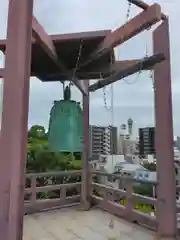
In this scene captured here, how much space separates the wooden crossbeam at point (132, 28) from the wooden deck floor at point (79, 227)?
2162 mm

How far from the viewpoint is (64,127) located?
318 cm

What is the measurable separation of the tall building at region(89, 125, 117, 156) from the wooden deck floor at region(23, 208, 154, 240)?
3.26 ft

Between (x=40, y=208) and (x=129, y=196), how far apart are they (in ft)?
5.14

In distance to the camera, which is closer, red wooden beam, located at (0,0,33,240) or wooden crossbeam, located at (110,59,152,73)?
red wooden beam, located at (0,0,33,240)

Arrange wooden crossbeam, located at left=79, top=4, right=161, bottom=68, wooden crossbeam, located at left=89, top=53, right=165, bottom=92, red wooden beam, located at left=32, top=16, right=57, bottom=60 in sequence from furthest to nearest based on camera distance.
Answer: wooden crossbeam, located at left=89, top=53, right=165, bottom=92 → red wooden beam, located at left=32, top=16, right=57, bottom=60 → wooden crossbeam, located at left=79, top=4, right=161, bottom=68

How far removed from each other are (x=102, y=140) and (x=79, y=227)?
1.36 meters

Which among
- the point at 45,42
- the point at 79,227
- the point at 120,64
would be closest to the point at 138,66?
the point at 120,64

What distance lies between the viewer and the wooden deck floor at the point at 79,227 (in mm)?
3197

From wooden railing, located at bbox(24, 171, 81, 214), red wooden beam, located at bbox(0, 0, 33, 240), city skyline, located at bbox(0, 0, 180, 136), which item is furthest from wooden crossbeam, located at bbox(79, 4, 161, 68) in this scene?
wooden railing, located at bbox(24, 171, 81, 214)

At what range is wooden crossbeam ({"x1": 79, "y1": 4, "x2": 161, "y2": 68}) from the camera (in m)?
2.31

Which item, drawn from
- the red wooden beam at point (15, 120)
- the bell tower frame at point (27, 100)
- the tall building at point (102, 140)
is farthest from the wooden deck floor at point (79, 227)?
the red wooden beam at point (15, 120)

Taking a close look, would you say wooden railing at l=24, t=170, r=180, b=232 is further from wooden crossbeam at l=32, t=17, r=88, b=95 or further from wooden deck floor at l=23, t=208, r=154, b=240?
wooden crossbeam at l=32, t=17, r=88, b=95

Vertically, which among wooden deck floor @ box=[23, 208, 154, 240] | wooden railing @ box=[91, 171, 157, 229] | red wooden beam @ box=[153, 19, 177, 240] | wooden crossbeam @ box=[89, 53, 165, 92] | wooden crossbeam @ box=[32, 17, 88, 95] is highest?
wooden crossbeam @ box=[32, 17, 88, 95]

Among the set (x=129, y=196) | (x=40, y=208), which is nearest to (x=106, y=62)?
(x=129, y=196)
